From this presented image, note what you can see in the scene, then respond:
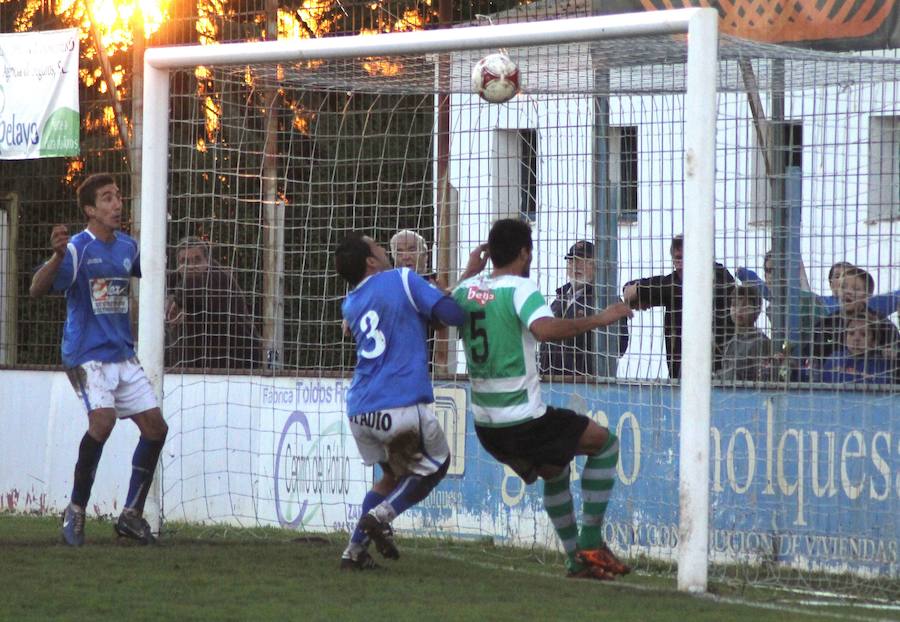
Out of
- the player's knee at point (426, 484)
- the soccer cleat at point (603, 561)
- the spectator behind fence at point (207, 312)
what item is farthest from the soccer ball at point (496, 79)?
the spectator behind fence at point (207, 312)

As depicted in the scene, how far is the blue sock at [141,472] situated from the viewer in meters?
9.10

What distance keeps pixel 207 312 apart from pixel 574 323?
3.99 metres

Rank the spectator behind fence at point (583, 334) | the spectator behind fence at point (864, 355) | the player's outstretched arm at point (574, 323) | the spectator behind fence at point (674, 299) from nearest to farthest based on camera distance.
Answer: the player's outstretched arm at point (574, 323) → the spectator behind fence at point (864, 355) → the spectator behind fence at point (674, 299) → the spectator behind fence at point (583, 334)

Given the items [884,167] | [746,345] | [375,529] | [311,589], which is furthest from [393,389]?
[884,167]

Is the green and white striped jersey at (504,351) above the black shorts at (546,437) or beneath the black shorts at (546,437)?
above

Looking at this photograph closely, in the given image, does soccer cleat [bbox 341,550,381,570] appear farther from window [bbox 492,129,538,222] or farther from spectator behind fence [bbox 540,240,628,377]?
window [bbox 492,129,538,222]

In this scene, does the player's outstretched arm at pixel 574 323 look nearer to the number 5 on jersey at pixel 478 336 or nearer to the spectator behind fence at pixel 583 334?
the number 5 on jersey at pixel 478 336

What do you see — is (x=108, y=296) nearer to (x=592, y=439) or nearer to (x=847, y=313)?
(x=592, y=439)

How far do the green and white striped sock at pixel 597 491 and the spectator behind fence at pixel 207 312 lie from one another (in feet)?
12.0

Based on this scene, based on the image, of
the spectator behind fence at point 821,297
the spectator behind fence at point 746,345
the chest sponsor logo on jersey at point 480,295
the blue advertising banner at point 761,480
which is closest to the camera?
the chest sponsor logo on jersey at point 480,295

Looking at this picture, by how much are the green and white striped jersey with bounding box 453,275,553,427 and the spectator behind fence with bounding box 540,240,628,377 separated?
1831 millimetres

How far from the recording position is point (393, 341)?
26.1ft

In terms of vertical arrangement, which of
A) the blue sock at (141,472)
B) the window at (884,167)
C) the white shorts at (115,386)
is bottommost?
the blue sock at (141,472)

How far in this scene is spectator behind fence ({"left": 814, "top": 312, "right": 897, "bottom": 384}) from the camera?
27.3 feet
